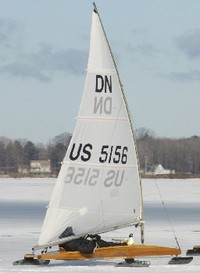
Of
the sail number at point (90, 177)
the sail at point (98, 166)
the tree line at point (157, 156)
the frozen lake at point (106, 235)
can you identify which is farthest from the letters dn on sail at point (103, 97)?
the tree line at point (157, 156)

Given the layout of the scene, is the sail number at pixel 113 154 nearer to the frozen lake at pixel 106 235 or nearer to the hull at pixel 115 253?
the hull at pixel 115 253

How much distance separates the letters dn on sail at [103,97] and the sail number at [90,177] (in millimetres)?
1197

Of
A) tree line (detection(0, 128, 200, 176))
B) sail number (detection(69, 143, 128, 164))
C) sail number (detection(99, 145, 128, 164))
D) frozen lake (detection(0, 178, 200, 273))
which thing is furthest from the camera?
tree line (detection(0, 128, 200, 176))

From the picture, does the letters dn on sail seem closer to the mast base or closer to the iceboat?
the iceboat

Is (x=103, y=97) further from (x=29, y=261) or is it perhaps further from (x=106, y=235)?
(x=106, y=235)

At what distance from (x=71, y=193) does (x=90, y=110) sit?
171 centimetres

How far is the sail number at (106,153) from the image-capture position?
18.0m

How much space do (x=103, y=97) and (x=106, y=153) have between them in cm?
112

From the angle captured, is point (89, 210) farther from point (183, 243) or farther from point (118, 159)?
point (183, 243)

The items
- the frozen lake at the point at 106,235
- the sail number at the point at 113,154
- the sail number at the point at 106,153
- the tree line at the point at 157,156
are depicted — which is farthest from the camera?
the tree line at the point at 157,156

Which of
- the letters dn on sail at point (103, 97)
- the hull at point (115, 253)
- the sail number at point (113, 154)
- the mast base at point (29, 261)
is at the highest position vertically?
the letters dn on sail at point (103, 97)

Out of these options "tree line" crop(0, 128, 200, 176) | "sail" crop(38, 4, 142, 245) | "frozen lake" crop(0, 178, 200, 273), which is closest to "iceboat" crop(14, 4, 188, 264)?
"sail" crop(38, 4, 142, 245)

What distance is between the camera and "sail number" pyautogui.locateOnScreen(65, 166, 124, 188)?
59.2 feet

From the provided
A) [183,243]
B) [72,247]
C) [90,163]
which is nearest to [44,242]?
[72,247]
